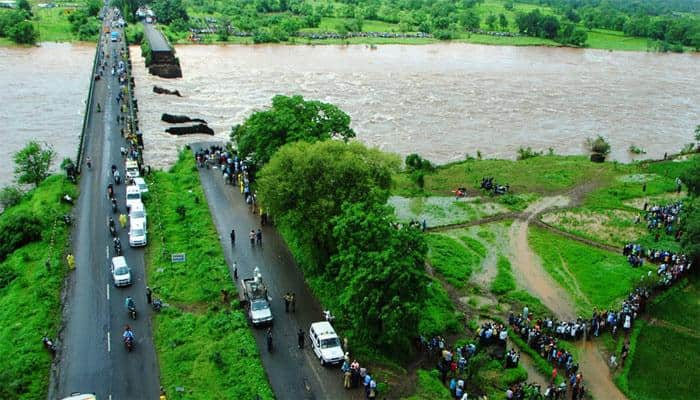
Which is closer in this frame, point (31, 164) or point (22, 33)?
point (31, 164)

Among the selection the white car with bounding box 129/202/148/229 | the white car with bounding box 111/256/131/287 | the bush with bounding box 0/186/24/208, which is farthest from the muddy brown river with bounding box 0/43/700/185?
the white car with bounding box 111/256/131/287

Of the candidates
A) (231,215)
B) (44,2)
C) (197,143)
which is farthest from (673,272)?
(44,2)

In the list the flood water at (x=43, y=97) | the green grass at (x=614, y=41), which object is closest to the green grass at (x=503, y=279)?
the flood water at (x=43, y=97)

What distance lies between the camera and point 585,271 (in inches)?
1382

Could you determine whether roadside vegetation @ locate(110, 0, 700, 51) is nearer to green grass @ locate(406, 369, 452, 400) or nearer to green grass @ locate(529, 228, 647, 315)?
green grass @ locate(529, 228, 647, 315)

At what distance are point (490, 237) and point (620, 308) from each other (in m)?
9.45

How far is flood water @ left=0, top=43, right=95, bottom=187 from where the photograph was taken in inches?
2175

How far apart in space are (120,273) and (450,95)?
56150 mm

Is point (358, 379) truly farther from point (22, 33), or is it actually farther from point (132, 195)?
point (22, 33)

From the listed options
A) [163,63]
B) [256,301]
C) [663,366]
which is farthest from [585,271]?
[163,63]

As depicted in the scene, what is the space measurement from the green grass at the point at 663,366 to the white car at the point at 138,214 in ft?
84.0

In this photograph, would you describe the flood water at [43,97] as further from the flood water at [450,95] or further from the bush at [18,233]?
the bush at [18,233]

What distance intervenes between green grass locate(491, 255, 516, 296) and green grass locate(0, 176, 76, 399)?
69.0 ft

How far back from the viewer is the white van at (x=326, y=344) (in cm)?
2473
